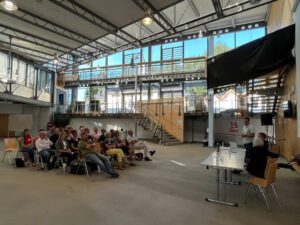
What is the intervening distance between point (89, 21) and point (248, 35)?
41.1ft

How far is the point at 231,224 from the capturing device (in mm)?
3396

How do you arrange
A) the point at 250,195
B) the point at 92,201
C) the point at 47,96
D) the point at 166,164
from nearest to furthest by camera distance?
1. the point at 92,201
2. the point at 250,195
3. the point at 166,164
4. the point at 47,96

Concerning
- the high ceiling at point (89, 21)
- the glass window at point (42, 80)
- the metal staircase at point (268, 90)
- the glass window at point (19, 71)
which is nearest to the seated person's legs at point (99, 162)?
the high ceiling at point (89, 21)

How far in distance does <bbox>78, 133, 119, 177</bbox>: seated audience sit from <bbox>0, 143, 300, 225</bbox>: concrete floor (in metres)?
0.24

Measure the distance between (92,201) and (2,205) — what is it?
1.43 metres

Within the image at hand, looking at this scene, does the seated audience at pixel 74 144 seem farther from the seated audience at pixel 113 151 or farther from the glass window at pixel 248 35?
the glass window at pixel 248 35

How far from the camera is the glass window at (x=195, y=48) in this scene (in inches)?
739

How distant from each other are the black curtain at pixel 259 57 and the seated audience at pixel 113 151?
3854mm

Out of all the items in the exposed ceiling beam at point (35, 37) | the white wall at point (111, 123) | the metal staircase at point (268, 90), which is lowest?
the white wall at point (111, 123)

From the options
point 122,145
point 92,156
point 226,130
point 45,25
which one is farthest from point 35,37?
point 226,130

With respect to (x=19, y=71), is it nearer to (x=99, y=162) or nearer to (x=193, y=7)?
(x=193, y=7)

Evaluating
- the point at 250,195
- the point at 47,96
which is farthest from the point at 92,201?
the point at 47,96

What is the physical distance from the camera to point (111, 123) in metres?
20.1

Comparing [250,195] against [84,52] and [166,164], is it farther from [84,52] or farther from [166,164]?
[84,52]
